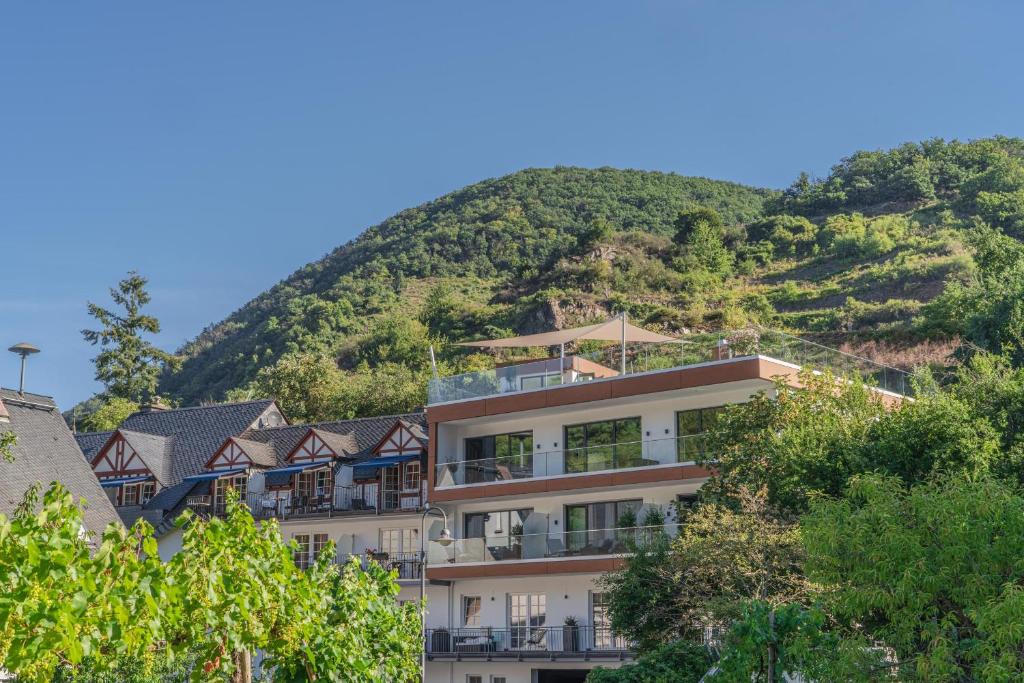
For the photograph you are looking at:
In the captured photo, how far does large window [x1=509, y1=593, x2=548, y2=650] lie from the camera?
42125 mm

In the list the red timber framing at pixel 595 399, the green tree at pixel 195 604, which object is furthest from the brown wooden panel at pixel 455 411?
the green tree at pixel 195 604

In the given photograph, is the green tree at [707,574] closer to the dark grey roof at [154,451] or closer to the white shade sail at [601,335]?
the white shade sail at [601,335]

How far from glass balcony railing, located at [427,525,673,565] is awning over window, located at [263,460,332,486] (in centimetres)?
898

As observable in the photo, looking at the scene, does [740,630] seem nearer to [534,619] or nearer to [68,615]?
[68,615]

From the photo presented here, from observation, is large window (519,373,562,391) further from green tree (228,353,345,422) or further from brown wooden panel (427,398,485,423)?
green tree (228,353,345,422)

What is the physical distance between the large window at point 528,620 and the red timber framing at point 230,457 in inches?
602

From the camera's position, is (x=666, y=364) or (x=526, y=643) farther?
(x=526, y=643)

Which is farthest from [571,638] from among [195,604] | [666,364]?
[195,604]

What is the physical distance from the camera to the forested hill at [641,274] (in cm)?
8144

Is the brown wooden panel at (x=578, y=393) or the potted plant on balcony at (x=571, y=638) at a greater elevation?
the brown wooden panel at (x=578, y=393)

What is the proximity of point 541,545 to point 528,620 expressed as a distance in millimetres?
3202

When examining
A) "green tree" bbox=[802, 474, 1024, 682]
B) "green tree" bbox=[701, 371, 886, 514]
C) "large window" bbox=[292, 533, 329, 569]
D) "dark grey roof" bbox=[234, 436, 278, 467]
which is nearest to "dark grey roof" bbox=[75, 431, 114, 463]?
"dark grey roof" bbox=[234, 436, 278, 467]

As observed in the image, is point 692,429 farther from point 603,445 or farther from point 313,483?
point 313,483

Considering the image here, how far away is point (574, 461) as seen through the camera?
4306 centimetres
